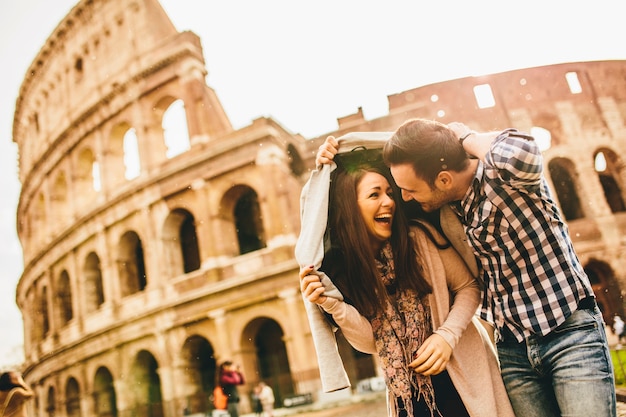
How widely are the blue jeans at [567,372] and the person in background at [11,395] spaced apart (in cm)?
523

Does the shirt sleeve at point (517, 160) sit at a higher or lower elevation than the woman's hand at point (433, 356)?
higher

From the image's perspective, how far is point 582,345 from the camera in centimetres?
150

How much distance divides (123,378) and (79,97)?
10.9 m

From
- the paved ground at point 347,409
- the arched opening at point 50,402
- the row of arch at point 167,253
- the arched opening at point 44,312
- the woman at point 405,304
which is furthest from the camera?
the arched opening at point 44,312

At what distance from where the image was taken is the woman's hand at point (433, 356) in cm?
160

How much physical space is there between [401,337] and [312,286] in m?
0.45

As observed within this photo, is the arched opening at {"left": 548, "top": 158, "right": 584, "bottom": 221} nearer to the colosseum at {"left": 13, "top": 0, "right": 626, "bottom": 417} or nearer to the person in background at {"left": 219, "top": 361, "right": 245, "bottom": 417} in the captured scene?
the colosseum at {"left": 13, "top": 0, "right": 626, "bottom": 417}

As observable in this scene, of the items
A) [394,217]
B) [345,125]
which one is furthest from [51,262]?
[394,217]

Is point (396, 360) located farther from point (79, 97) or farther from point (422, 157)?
point (79, 97)

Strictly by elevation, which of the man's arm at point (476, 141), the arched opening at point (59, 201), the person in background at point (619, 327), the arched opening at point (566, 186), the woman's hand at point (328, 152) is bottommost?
the person in background at point (619, 327)

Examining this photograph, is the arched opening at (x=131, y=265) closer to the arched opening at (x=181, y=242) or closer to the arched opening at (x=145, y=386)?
the arched opening at (x=181, y=242)

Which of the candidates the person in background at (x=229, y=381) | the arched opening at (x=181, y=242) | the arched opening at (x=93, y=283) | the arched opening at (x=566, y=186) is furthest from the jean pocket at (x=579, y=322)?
the arched opening at (x=93, y=283)

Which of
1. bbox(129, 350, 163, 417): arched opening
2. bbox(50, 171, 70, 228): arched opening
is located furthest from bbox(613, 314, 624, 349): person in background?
bbox(50, 171, 70, 228): arched opening

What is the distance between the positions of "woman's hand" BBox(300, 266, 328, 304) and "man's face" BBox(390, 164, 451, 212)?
0.51 meters
